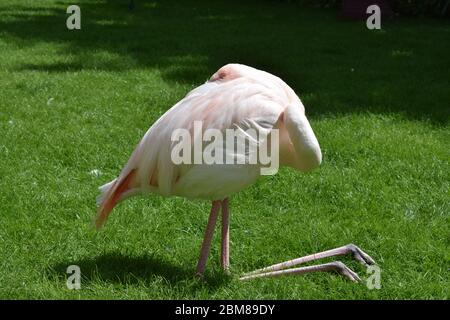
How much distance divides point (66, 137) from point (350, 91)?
261 centimetres

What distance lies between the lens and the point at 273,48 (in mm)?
8109

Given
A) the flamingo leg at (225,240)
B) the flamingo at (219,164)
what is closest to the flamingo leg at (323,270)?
the flamingo at (219,164)

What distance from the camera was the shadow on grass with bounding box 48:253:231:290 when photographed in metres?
3.00

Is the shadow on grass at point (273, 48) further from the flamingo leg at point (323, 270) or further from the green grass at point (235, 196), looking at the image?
the flamingo leg at point (323, 270)

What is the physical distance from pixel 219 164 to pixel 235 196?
4.38 feet

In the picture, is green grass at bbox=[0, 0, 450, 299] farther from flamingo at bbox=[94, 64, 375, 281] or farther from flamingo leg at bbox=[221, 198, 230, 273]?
flamingo at bbox=[94, 64, 375, 281]

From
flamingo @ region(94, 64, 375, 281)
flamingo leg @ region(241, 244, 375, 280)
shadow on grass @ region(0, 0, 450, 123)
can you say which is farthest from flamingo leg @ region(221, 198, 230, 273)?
shadow on grass @ region(0, 0, 450, 123)

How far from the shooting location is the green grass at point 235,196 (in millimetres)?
3080

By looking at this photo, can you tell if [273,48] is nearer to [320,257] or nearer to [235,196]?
[235,196]

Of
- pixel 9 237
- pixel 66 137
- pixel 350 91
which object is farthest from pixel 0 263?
pixel 350 91

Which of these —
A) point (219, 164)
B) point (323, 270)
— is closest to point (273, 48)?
point (323, 270)

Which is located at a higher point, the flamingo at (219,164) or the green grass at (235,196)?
the flamingo at (219,164)

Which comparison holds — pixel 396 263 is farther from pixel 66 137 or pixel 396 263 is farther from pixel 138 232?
pixel 66 137

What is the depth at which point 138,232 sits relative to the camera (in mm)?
3523
